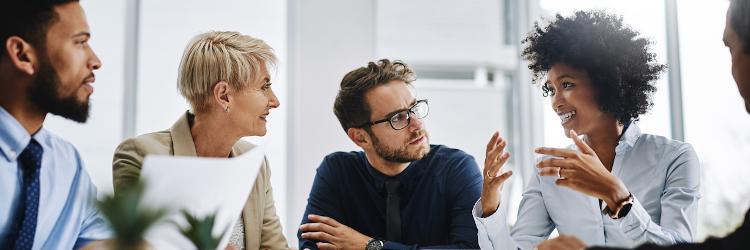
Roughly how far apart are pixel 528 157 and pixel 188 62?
2265 mm

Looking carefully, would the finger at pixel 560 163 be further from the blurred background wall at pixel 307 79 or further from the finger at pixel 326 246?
the blurred background wall at pixel 307 79

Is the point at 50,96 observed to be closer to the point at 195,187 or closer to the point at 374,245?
the point at 195,187

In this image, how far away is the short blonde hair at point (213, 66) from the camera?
2061 mm

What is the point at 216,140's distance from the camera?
2.02 m

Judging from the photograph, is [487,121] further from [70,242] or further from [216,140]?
[70,242]

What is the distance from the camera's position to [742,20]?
124cm

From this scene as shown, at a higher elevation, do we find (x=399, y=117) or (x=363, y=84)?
(x=363, y=84)

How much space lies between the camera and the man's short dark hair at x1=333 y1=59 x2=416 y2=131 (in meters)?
2.41

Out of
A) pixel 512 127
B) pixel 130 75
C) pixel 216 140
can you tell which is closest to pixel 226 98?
pixel 216 140

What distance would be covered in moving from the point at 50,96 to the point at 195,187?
2.05 feet

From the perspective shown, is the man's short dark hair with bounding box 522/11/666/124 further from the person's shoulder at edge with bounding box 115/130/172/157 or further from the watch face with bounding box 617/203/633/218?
the person's shoulder at edge with bounding box 115/130/172/157

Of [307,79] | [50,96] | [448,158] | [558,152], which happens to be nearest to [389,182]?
[448,158]

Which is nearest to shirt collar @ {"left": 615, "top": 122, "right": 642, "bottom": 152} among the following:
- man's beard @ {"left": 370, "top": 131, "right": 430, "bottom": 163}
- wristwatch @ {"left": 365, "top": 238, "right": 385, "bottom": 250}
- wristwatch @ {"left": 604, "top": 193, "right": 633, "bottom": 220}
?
wristwatch @ {"left": 604, "top": 193, "right": 633, "bottom": 220}

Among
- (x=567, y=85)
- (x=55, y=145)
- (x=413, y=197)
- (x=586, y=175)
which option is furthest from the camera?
(x=413, y=197)
